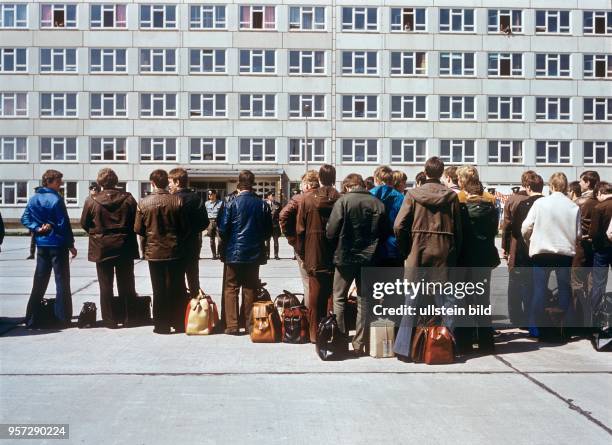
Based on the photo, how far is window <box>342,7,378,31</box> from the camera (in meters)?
53.6

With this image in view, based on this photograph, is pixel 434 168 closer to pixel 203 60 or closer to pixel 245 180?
pixel 245 180

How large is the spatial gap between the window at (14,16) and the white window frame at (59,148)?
8179mm

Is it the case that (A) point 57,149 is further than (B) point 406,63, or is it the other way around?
(B) point 406,63

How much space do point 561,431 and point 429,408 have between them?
3.28 feet

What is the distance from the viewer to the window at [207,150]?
5297 centimetres

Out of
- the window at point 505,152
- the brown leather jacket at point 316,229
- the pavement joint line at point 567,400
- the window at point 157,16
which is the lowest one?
the pavement joint line at point 567,400

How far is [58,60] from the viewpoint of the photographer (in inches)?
2088

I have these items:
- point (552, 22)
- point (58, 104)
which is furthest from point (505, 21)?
point (58, 104)

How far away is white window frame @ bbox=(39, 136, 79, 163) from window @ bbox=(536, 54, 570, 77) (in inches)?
1329

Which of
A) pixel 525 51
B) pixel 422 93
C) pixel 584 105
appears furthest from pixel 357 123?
pixel 584 105

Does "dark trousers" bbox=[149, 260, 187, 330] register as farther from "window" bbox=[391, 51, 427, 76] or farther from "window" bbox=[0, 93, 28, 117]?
"window" bbox=[0, 93, 28, 117]

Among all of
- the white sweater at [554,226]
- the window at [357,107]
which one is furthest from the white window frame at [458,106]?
the white sweater at [554,226]

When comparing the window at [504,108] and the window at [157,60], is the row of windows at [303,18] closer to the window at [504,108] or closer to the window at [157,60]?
the window at [157,60]

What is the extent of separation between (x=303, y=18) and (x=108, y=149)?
1657 cm
